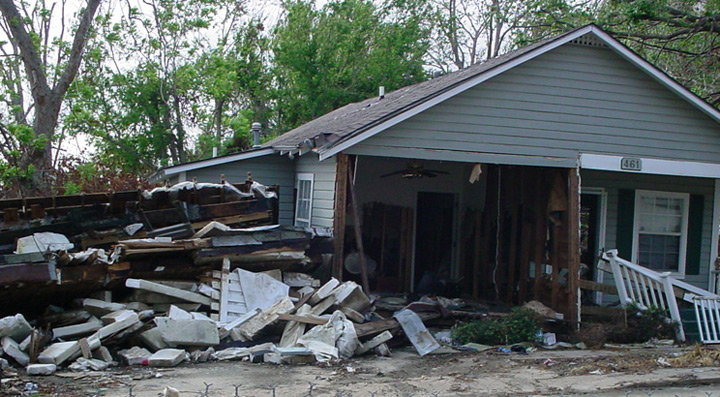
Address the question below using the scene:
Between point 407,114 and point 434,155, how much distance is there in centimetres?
82

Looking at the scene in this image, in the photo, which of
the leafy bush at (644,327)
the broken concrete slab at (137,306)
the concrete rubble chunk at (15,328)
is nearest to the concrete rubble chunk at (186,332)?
the broken concrete slab at (137,306)

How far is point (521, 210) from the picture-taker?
1378cm

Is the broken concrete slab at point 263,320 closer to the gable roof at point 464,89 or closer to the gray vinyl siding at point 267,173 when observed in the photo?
the gable roof at point 464,89

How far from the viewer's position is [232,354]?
8969mm

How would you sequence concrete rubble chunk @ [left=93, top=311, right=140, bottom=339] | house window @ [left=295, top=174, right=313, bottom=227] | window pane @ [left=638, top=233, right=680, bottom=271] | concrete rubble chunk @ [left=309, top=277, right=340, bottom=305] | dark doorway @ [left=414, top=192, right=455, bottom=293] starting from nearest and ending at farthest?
concrete rubble chunk @ [left=93, top=311, right=140, bottom=339] → concrete rubble chunk @ [left=309, top=277, right=340, bottom=305] → house window @ [left=295, top=174, right=313, bottom=227] → window pane @ [left=638, top=233, right=680, bottom=271] → dark doorway @ [left=414, top=192, right=455, bottom=293]

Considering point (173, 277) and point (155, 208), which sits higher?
point (155, 208)

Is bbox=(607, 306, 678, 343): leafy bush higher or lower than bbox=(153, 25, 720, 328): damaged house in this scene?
lower

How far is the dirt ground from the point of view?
23.9 ft

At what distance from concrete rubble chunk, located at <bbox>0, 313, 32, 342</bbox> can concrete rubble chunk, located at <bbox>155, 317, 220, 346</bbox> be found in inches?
59.9

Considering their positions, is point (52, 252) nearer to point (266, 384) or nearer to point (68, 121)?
point (266, 384)

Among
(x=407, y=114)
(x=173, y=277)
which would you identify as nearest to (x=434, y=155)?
(x=407, y=114)

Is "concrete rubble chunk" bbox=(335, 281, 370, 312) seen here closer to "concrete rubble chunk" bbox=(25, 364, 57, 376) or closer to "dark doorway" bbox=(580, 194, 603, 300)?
"concrete rubble chunk" bbox=(25, 364, 57, 376)

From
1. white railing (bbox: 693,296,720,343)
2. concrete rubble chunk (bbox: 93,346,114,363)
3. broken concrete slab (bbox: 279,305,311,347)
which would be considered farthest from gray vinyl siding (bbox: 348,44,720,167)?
concrete rubble chunk (bbox: 93,346,114,363)

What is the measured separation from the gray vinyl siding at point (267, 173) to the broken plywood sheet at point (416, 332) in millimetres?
4781
